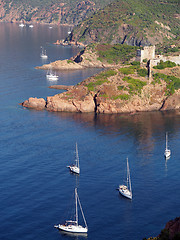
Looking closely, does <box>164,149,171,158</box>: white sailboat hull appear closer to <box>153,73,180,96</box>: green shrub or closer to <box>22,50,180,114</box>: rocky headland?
<box>22,50,180,114</box>: rocky headland

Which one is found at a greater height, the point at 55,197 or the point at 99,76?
the point at 99,76

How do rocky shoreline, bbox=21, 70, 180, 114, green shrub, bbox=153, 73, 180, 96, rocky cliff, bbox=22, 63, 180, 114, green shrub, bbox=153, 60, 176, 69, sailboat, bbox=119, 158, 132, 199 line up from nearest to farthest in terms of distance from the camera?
sailboat, bbox=119, 158, 132, 199 < rocky shoreline, bbox=21, 70, 180, 114 < rocky cliff, bbox=22, 63, 180, 114 < green shrub, bbox=153, 73, 180, 96 < green shrub, bbox=153, 60, 176, 69

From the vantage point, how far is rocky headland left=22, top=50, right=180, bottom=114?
6053 inches

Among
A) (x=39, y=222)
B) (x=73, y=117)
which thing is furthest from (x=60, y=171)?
(x=73, y=117)

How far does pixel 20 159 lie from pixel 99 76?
67234 millimetres

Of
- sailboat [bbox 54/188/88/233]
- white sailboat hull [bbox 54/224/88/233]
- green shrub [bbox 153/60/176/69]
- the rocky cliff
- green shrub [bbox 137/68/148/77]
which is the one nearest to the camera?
white sailboat hull [bbox 54/224/88/233]

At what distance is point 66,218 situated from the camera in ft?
278

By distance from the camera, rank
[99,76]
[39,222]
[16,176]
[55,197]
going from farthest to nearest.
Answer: [99,76]
[16,176]
[55,197]
[39,222]

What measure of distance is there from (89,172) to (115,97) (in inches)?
2219

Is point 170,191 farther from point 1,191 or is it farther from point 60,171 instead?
point 1,191

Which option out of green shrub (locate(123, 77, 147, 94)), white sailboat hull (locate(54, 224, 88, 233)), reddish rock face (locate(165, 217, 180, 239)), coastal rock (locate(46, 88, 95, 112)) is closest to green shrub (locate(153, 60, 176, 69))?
green shrub (locate(123, 77, 147, 94))

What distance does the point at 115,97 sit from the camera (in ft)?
511

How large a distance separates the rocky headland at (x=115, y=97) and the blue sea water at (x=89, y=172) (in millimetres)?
4637

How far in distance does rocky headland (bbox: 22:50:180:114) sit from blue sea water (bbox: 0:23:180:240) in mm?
4637
